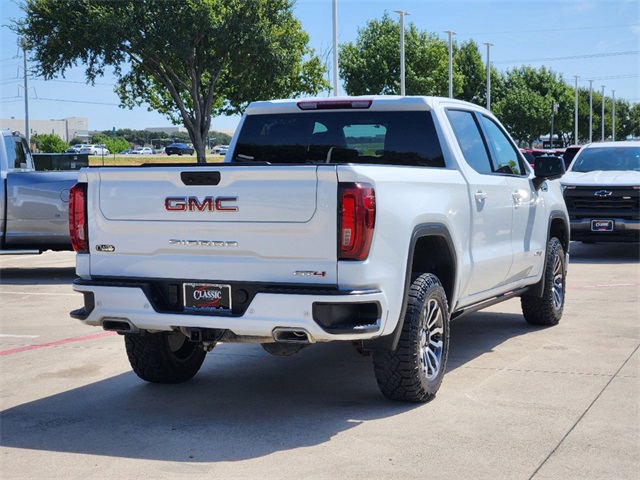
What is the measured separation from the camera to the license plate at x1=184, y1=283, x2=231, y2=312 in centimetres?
566

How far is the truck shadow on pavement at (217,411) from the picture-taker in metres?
5.38

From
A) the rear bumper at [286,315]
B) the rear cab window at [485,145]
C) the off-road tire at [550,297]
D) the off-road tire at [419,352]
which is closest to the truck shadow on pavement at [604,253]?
the off-road tire at [550,297]

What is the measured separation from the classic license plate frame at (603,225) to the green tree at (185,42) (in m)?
22.8

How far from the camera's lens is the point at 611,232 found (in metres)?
15.6

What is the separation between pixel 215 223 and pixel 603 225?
11374 millimetres

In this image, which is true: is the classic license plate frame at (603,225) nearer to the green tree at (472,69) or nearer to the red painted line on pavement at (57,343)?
the red painted line on pavement at (57,343)

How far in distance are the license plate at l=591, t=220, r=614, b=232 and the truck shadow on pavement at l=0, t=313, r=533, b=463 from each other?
8.49 m

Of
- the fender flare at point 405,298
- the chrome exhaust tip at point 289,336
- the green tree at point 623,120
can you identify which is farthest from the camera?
the green tree at point 623,120

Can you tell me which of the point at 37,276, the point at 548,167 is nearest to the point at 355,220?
the point at 548,167

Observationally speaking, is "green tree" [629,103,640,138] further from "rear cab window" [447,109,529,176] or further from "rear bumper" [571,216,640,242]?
"rear cab window" [447,109,529,176]

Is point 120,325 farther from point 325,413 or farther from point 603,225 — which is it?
point 603,225

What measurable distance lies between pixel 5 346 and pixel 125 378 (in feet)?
6.51

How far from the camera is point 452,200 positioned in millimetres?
6551

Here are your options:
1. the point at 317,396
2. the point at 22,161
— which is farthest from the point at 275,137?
the point at 22,161
